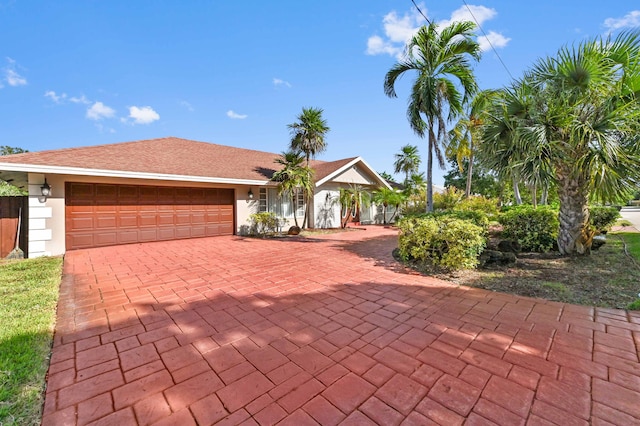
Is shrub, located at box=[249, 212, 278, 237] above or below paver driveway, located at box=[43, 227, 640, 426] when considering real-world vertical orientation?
above

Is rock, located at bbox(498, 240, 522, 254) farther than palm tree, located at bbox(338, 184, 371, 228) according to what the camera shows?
No

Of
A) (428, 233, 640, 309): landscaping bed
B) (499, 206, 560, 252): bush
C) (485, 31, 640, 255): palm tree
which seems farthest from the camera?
(499, 206, 560, 252): bush

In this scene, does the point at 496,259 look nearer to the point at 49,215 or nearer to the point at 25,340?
the point at 25,340

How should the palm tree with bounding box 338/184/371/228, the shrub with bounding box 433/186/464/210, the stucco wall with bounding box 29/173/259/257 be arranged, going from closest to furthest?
1. the stucco wall with bounding box 29/173/259/257
2. the palm tree with bounding box 338/184/371/228
3. the shrub with bounding box 433/186/464/210

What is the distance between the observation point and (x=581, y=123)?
5.50 meters

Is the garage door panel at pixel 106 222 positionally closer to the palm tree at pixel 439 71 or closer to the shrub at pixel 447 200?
the palm tree at pixel 439 71

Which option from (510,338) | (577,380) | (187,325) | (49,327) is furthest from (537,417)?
(49,327)

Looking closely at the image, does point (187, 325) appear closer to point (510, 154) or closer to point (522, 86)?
point (510, 154)

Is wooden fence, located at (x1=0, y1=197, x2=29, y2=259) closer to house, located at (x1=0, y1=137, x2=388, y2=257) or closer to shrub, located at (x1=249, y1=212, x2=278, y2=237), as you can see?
house, located at (x1=0, y1=137, x2=388, y2=257)

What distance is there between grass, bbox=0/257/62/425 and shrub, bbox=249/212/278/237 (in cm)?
679

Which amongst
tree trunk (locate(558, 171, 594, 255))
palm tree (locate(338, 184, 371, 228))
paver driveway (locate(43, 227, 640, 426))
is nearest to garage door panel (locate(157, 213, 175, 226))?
paver driveway (locate(43, 227, 640, 426))

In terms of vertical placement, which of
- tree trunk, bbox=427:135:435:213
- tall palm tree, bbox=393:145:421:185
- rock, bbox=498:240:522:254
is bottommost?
rock, bbox=498:240:522:254

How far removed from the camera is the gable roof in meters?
7.72

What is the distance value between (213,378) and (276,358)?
58 cm
